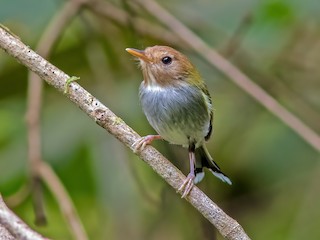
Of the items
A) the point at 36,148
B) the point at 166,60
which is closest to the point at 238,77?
the point at 166,60

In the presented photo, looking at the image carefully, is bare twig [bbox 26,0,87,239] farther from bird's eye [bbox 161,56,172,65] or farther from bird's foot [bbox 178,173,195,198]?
bird's foot [bbox 178,173,195,198]

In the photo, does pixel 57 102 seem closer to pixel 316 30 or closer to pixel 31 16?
pixel 31 16

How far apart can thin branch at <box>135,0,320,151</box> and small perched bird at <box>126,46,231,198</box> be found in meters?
0.54

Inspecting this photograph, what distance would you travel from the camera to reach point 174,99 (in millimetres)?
2676

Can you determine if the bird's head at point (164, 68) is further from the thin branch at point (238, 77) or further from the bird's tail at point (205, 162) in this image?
the thin branch at point (238, 77)

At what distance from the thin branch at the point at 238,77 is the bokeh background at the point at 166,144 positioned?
17 centimetres

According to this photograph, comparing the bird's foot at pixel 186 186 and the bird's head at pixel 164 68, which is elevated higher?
the bird's head at pixel 164 68

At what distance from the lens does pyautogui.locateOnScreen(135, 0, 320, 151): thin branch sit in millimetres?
3232

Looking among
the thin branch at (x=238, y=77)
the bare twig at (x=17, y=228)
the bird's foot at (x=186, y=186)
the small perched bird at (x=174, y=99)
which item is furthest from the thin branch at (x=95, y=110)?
the thin branch at (x=238, y=77)

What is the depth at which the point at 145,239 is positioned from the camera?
3777 mm

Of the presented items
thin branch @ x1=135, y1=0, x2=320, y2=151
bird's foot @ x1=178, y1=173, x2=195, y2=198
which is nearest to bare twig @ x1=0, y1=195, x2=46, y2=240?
bird's foot @ x1=178, y1=173, x2=195, y2=198

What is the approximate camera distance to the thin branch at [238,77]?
10.6 ft

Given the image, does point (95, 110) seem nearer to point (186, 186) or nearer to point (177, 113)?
point (186, 186)

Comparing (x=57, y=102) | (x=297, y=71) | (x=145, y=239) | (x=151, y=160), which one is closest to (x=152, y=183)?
(x=145, y=239)
